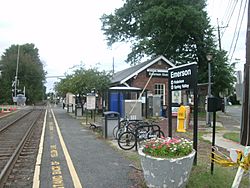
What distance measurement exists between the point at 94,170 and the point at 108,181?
0.94 meters

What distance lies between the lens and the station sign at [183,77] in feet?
21.1

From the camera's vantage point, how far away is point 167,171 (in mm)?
4840

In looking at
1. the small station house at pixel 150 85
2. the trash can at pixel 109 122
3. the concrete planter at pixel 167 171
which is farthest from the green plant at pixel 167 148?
the small station house at pixel 150 85

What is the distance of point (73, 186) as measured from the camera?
18.0ft

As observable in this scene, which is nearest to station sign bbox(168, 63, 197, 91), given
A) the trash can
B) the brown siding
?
the trash can

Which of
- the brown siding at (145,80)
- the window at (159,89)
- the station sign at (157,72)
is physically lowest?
the window at (159,89)

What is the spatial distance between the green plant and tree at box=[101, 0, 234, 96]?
23.5 meters

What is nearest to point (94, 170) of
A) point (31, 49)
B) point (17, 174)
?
point (17, 174)

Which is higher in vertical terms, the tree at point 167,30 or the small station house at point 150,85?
the tree at point 167,30

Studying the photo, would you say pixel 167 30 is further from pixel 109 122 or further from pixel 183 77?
pixel 183 77

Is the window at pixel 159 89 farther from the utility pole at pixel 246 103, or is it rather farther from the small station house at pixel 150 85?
the utility pole at pixel 246 103

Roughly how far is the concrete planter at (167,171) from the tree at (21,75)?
7237cm

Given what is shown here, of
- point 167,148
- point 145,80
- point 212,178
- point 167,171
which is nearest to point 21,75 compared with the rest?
point 145,80

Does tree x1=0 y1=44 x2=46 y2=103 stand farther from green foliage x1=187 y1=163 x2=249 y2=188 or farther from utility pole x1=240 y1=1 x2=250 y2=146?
utility pole x1=240 y1=1 x2=250 y2=146
